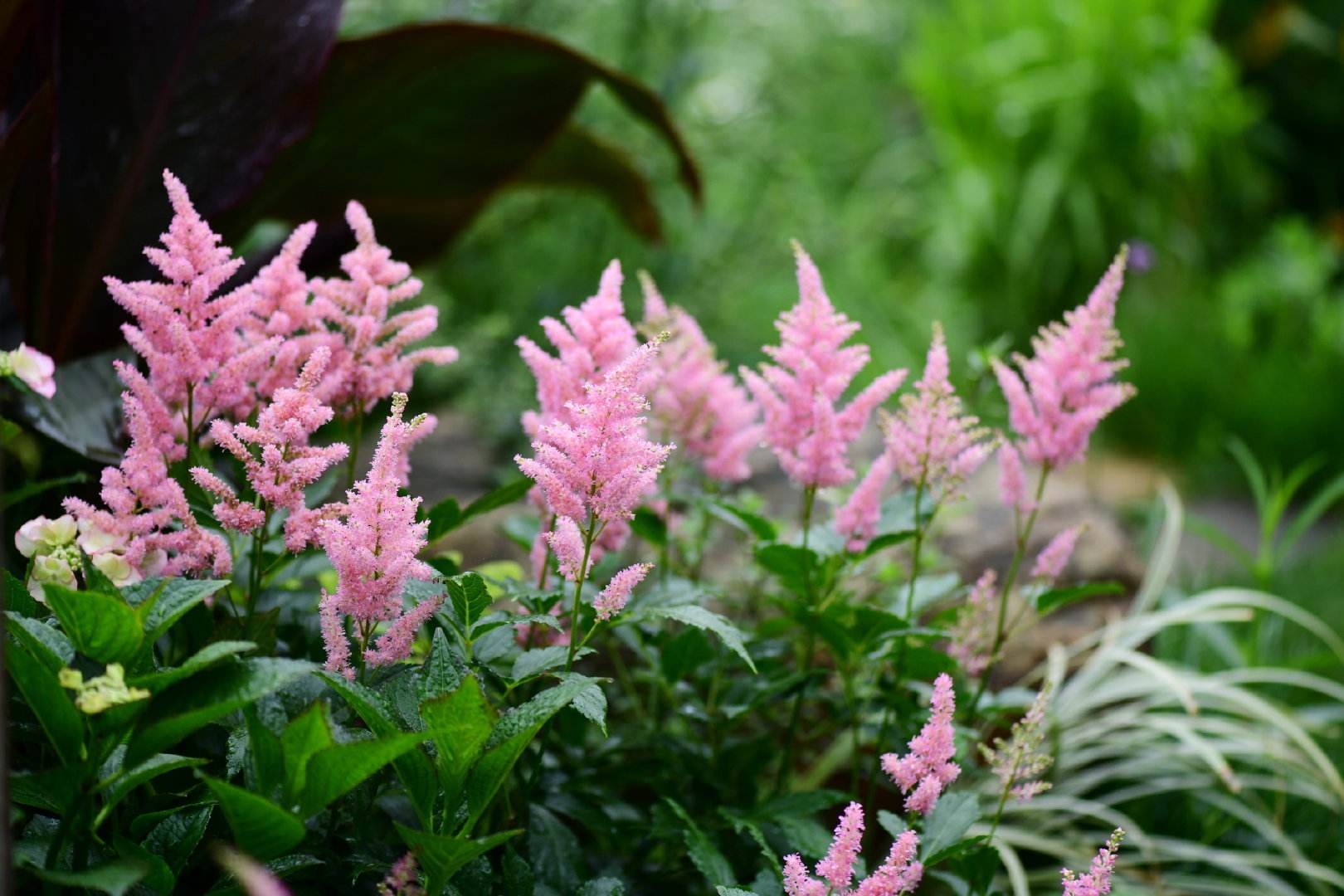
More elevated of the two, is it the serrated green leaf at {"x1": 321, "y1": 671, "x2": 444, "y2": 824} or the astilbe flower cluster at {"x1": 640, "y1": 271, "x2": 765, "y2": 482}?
the astilbe flower cluster at {"x1": 640, "y1": 271, "x2": 765, "y2": 482}

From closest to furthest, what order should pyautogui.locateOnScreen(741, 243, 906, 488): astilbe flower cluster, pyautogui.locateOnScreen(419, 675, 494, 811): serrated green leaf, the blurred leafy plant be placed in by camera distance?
pyautogui.locateOnScreen(419, 675, 494, 811): serrated green leaf < pyautogui.locateOnScreen(741, 243, 906, 488): astilbe flower cluster < the blurred leafy plant

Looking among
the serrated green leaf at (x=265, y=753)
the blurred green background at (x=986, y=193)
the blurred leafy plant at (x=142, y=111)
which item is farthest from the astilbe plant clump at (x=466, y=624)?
the blurred green background at (x=986, y=193)

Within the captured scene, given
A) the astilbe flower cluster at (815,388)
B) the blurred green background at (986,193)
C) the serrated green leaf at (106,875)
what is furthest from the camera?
the blurred green background at (986,193)

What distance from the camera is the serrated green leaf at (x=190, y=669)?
0.87 meters

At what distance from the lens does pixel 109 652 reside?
0.91m

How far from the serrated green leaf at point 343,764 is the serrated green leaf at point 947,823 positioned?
49cm

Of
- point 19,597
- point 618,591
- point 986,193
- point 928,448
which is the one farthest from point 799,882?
point 986,193

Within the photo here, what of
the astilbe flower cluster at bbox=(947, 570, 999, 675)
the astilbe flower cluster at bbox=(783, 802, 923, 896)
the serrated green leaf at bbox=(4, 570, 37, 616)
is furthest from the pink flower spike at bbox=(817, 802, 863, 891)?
the serrated green leaf at bbox=(4, 570, 37, 616)

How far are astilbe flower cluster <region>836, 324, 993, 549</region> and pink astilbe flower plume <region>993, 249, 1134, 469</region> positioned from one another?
2.7 inches

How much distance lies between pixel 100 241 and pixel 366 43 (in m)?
0.47

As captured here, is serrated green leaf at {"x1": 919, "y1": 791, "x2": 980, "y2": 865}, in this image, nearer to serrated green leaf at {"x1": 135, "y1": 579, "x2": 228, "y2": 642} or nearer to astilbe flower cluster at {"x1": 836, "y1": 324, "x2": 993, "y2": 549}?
astilbe flower cluster at {"x1": 836, "y1": 324, "x2": 993, "y2": 549}

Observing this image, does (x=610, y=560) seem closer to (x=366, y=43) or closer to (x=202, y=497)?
(x=202, y=497)

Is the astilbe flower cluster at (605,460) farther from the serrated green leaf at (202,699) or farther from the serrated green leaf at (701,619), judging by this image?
the serrated green leaf at (202,699)

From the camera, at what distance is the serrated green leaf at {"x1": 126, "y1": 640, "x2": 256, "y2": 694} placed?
87 centimetres
